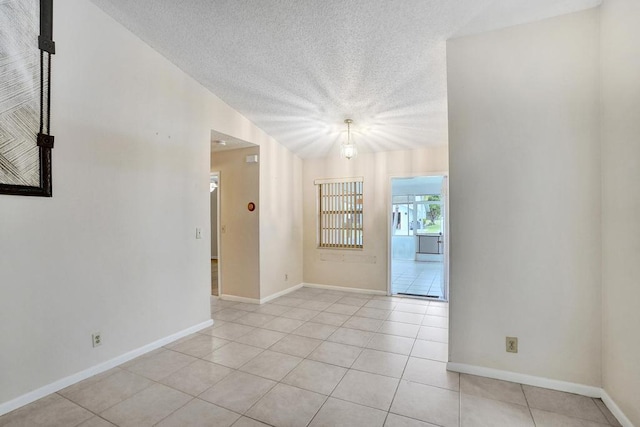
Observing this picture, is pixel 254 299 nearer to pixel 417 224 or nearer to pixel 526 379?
pixel 526 379

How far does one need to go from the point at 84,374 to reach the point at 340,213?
4.02 metres

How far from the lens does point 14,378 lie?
2084 millimetres

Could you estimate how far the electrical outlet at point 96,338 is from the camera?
8.35ft

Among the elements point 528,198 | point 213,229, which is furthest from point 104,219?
point 213,229

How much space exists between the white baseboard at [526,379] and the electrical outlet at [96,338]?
295 cm

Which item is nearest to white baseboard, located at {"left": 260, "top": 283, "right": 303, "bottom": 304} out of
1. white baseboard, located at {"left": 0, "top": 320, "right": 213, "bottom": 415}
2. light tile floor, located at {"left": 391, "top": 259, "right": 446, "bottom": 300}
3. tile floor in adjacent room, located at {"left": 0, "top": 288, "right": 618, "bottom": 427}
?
tile floor in adjacent room, located at {"left": 0, "top": 288, "right": 618, "bottom": 427}

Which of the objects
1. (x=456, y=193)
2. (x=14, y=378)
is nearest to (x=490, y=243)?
(x=456, y=193)

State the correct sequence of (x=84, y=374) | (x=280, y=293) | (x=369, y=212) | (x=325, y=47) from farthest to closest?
1. (x=369, y=212)
2. (x=280, y=293)
3. (x=325, y=47)
4. (x=84, y=374)

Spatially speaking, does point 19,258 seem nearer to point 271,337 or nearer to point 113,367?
point 113,367

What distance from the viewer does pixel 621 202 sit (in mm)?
1889

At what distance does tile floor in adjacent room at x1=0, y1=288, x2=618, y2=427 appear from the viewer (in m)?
1.94

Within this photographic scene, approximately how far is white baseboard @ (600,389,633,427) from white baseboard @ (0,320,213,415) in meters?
3.63

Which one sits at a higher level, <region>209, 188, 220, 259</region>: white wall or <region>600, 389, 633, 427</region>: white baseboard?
<region>209, 188, 220, 259</region>: white wall

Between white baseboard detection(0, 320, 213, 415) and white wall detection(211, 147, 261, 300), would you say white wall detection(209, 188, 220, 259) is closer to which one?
white wall detection(211, 147, 261, 300)
